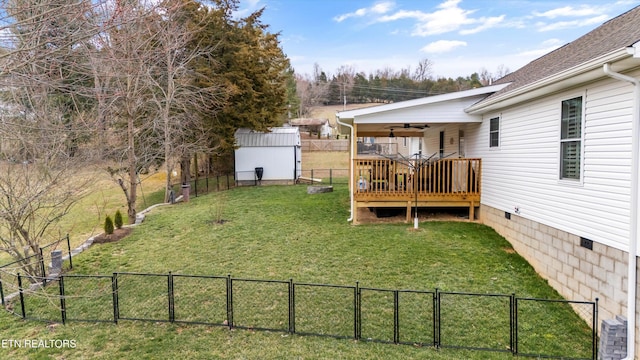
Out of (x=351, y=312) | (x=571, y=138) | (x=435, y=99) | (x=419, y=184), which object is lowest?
(x=351, y=312)

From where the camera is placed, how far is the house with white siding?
4.21 meters

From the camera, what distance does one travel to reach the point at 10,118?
5.24 meters

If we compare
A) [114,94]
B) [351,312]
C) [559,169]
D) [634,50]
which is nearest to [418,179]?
[559,169]

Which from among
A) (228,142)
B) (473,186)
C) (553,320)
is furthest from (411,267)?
(228,142)

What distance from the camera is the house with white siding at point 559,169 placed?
13.8 feet

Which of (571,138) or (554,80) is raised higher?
(554,80)

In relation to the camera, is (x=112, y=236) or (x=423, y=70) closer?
(x=112, y=236)

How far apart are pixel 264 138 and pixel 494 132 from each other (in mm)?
13569

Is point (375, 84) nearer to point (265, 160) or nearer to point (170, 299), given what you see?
point (265, 160)

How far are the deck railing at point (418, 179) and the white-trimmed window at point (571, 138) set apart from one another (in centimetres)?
326

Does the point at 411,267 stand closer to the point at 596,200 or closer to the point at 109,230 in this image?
the point at 596,200

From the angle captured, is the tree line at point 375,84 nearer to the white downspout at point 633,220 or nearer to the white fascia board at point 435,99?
the white fascia board at point 435,99

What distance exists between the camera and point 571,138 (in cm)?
537

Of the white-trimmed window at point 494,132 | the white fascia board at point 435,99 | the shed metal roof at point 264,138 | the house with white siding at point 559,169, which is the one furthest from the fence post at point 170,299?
the shed metal roof at point 264,138
